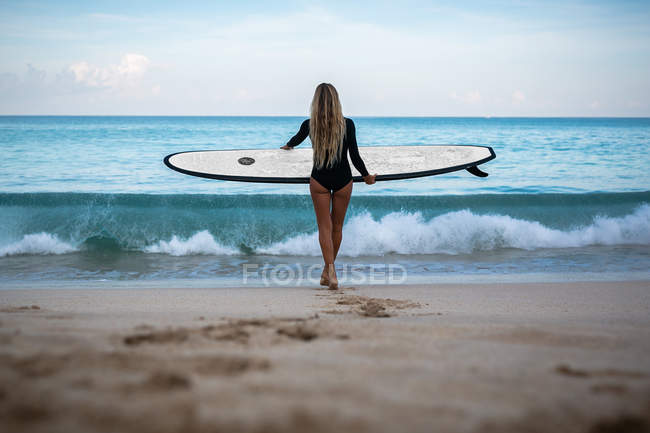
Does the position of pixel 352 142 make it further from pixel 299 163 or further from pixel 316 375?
pixel 316 375

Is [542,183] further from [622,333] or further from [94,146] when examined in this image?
[94,146]

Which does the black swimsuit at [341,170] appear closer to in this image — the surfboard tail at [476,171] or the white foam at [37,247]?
the surfboard tail at [476,171]

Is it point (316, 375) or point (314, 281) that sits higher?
point (316, 375)

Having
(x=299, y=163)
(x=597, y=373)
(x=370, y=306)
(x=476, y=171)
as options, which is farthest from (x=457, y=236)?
(x=597, y=373)

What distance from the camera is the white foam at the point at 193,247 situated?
649 cm

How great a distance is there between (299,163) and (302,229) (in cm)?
289

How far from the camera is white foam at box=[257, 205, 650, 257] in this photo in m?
6.62

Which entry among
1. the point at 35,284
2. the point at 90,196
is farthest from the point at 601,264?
the point at 90,196

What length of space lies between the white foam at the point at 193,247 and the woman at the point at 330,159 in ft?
9.94

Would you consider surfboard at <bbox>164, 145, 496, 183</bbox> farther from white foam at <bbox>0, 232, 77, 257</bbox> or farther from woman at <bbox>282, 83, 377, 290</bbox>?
white foam at <bbox>0, 232, 77, 257</bbox>

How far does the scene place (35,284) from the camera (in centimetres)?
459

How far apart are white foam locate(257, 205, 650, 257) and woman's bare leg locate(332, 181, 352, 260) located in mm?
2366

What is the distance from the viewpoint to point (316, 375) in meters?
1.33

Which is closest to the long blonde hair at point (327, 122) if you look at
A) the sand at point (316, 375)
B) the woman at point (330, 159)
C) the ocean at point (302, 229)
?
the woman at point (330, 159)
